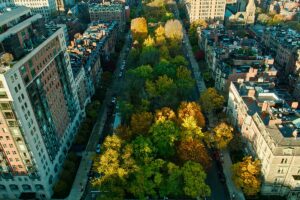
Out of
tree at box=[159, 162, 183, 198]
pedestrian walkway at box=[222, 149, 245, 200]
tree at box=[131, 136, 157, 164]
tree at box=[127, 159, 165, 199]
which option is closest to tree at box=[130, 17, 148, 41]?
pedestrian walkway at box=[222, 149, 245, 200]

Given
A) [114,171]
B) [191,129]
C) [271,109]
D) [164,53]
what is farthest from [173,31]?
[114,171]

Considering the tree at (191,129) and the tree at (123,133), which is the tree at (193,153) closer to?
the tree at (191,129)

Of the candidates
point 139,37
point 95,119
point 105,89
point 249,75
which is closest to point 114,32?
point 139,37

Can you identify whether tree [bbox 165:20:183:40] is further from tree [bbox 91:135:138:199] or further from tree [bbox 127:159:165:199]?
tree [bbox 91:135:138:199]

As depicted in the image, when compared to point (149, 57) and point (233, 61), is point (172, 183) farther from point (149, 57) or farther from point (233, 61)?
point (149, 57)

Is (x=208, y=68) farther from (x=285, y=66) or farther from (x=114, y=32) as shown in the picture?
(x=114, y=32)

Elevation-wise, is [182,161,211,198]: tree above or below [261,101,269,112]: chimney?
below
